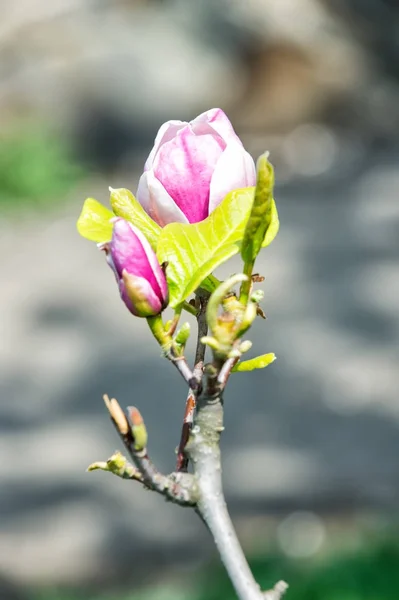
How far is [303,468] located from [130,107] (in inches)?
150

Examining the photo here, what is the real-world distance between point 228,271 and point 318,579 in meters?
2.17

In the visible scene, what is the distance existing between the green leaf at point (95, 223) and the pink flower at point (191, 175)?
0.03 metres

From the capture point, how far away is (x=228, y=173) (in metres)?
0.58

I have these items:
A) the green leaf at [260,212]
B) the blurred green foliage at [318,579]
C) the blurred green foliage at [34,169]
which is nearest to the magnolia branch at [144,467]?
the green leaf at [260,212]

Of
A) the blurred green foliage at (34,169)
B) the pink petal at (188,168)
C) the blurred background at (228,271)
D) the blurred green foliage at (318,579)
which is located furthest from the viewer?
the blurred green foliage at (34,169)

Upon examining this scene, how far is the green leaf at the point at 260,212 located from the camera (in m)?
0.48

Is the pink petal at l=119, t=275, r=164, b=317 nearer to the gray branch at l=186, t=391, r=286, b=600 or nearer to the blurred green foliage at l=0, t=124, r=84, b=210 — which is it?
the gray branch at l=186, t=391, r=286, b=600

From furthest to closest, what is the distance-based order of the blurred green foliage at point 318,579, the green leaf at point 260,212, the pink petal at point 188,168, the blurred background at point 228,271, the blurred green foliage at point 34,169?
1. the blurred green foliage at point 34,169
2. the blurred background at point 228,271
3. the blurred green foliage at point 318,579
4. the pink petal at point 188,168
5. the green leaf at point 260,212

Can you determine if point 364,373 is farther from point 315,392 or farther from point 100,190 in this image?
point 100,190

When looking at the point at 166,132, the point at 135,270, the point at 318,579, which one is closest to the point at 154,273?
the point at 135,270

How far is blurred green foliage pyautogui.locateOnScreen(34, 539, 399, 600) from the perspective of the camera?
107 inches

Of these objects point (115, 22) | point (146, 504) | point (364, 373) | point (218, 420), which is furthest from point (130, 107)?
point (218, 420)

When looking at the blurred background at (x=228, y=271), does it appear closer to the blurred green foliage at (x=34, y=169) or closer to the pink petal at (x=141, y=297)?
the blurred green foliage at (x=34, y=169)

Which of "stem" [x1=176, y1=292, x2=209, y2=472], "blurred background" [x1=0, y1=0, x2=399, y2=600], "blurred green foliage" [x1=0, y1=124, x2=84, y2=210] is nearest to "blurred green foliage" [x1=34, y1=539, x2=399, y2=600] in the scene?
"blurred background" [x1=0, y1=0, x2=399, y2=600]
